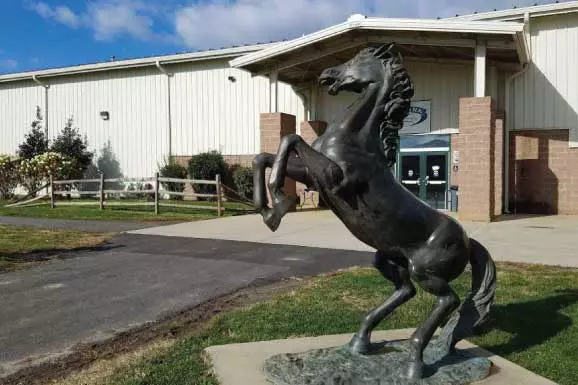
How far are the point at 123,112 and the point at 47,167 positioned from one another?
4.38 metres

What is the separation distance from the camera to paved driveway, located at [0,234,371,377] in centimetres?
504

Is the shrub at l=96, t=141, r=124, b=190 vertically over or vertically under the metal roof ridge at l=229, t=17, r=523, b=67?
under

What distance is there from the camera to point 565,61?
1720cm

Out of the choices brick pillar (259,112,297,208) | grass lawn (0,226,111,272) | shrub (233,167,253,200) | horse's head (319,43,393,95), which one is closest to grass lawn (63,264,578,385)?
horse's head (319,43,393,95)

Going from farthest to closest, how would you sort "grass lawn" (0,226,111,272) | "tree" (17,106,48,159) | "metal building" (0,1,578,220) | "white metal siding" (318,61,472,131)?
"tree" (17,106,48,159) < "white metal siding" (318,61,472,131) < "metal building" (0,1,578,220) < "grass lawn" (0,226,111,272)

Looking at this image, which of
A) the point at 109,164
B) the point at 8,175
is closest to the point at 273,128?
the point at 109,164

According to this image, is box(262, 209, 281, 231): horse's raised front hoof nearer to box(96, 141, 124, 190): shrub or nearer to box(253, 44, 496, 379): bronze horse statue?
box(253, 44, 496, 379): bronze horse statue

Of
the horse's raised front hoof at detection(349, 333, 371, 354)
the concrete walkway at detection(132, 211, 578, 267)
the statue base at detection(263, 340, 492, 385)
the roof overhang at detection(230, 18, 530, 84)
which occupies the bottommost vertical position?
the concrete walkway at detection(132, 211, 578, 267)

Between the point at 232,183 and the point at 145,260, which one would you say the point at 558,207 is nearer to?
the point at 232,183

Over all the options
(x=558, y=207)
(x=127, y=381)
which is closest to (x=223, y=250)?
(x=127, y=381)

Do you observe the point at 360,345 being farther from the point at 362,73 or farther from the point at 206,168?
the point at 206,168

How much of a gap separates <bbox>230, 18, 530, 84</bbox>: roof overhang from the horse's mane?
1171 centimetres

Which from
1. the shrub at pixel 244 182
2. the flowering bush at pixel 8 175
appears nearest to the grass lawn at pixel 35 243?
the shrub at pixel 244 182

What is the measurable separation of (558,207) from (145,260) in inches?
543
